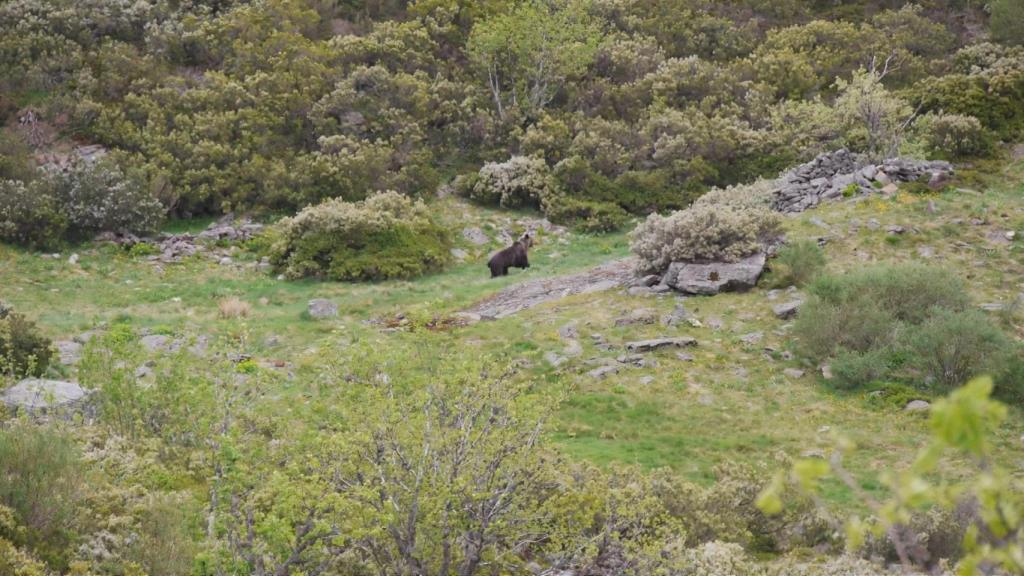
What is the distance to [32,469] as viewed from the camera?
27.6ft

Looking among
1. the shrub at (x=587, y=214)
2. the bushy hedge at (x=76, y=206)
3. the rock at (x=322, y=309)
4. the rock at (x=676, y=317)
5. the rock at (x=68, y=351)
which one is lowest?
the shrub at (x=587, y=214)

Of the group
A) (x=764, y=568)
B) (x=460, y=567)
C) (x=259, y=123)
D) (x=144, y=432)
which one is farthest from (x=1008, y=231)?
(x=259, y=123)

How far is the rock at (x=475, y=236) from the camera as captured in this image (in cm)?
2667

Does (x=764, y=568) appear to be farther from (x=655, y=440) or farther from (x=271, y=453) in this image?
(x=271, y=453)

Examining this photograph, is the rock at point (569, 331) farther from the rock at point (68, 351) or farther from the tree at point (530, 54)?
the tree at point (530, 54)

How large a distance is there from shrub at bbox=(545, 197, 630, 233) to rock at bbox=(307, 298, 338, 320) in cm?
1059

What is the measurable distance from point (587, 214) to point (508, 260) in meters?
6.29

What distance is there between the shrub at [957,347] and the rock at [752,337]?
2838 mm

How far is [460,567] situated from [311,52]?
29459mm

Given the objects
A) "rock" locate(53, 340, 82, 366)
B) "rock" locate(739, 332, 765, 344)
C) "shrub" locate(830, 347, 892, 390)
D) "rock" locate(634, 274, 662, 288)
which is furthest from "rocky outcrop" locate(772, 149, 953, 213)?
"rock" locate(53, 340, 82, 366)

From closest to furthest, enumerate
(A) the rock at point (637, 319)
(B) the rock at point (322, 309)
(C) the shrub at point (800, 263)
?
(A) the rock at point (637, 319)
(C) the shrub at point (800, 263)
(B) the rock at point (322, 309)

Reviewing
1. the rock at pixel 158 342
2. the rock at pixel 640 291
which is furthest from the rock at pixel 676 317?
the rock at pixel 158 342

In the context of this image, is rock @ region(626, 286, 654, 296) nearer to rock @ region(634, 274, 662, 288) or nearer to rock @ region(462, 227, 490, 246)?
rock @ region(634, 274, 662, 288)

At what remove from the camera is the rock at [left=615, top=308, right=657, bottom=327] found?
17516 millimetres
